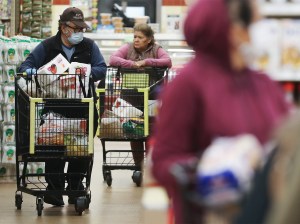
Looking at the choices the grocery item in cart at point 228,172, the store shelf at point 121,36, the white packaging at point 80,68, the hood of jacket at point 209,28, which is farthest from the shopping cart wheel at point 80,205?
the store shelf at point 121,36

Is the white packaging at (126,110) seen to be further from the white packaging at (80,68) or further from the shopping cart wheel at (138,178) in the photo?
the white packaging at (80,68)

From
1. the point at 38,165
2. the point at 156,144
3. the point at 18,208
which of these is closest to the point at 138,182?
the point at 38,165

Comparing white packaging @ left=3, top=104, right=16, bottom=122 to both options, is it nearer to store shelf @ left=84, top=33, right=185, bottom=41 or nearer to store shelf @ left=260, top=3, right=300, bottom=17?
store shelf @ left=260, top=3, right=300, bottom=17

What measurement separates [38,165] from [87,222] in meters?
2.54

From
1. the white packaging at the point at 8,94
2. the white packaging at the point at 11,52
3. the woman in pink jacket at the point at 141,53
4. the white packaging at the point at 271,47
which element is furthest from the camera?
the woman in pink jacket at the point at 141,53

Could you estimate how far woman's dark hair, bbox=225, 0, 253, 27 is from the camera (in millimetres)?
3330

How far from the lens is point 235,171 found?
3064 mm

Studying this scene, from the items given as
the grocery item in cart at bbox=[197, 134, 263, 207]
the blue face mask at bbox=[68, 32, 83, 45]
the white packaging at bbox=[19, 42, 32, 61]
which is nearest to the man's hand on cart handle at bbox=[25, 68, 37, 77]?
the blue face mask at bbox=[68, 32, 83, 45]

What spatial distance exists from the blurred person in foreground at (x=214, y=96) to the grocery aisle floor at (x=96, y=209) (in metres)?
4.66

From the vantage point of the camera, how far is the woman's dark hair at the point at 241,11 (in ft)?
10.9

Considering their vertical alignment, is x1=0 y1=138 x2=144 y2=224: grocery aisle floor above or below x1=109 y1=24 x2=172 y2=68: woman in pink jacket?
below

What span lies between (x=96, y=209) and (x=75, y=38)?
1474mm

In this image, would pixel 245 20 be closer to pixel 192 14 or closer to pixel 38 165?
pixel 192 14

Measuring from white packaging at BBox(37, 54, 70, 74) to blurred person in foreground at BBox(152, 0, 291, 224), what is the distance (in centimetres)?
500
